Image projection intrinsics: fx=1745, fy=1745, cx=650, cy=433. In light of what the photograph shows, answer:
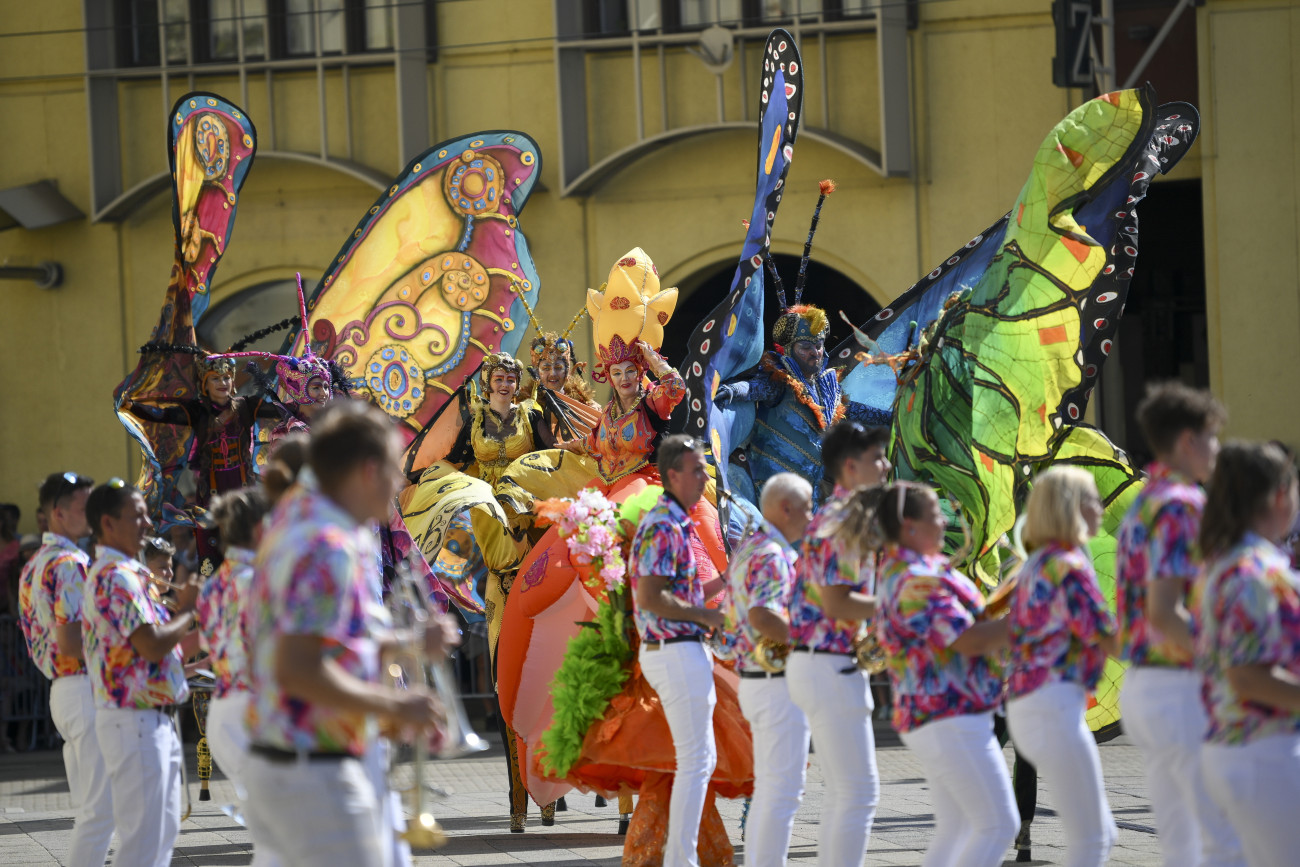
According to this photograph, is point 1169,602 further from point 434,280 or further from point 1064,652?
point 434,280

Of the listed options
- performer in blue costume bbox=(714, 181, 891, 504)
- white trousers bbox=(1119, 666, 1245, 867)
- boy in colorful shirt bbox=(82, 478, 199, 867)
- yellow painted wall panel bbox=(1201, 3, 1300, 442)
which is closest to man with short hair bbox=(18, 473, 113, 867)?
boy in colorful shirt bbox=(82, 478, 199, 867)

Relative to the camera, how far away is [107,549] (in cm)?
519

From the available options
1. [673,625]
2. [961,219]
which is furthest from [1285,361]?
[673,625]

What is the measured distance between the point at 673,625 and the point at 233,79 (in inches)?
427

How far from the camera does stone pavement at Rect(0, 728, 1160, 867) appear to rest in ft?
23.1

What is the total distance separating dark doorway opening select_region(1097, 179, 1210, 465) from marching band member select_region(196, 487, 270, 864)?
1020 centimetres

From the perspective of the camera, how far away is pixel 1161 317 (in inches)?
569

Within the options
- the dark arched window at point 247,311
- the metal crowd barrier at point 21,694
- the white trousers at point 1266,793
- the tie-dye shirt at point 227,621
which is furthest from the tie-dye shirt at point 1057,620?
the dark arched window at point 247,311

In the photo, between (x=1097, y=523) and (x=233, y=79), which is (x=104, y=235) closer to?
(x=233, y=79)

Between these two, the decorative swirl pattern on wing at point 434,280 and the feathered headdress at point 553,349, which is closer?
the feathered headdress at point 553,349

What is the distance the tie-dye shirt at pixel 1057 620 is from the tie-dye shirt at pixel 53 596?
2.89 m

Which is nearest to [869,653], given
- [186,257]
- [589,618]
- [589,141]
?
[589,618]

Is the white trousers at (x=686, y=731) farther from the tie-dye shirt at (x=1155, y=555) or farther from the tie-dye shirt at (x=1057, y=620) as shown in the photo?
the tie-dye shirt at (x=1155, y=555)

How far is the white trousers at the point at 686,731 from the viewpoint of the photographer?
18.9 feet
